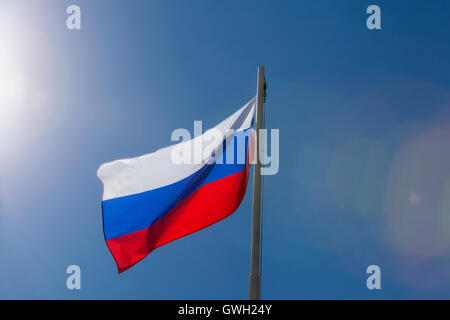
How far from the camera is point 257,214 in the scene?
8.76 meters

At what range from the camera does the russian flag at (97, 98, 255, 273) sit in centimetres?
1010

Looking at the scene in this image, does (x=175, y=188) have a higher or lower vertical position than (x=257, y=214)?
higher

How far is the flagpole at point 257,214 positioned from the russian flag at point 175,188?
1.17 meters

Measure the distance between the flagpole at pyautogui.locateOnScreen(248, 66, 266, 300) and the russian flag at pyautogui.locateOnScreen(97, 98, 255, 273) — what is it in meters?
1.17

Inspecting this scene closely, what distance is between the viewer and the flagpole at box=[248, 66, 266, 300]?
26.9ft

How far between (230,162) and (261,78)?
7.07 feet

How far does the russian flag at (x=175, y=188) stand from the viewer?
10102mm

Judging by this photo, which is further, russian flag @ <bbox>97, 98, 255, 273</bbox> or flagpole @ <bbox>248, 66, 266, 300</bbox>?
russian flag @ <bbox>97, 98, 255, 273</bbox>

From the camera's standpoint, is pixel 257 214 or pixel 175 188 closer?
pixel 257 214

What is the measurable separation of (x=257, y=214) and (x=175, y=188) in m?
2.55

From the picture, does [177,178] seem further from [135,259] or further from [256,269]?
[256,269]

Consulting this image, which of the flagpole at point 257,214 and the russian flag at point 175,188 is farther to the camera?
the russian flag at point 175,188

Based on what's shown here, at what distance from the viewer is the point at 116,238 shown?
396 inches
